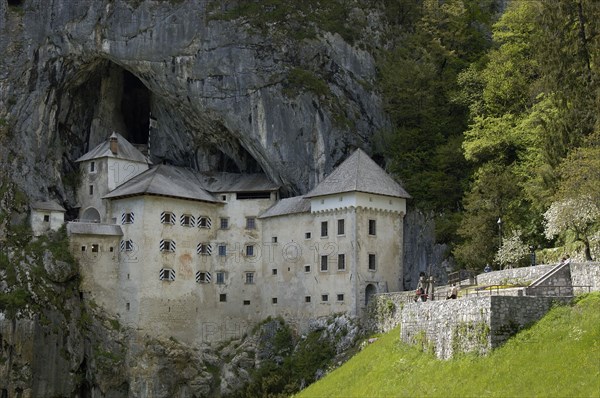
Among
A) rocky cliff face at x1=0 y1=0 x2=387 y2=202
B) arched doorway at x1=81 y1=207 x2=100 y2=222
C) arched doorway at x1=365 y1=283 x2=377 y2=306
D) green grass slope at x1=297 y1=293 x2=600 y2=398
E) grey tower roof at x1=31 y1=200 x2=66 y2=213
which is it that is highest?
rocky cliff face at x1=0 y1=0 x2=387 y2=202

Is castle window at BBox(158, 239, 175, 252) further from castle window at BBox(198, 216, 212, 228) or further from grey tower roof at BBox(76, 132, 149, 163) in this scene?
grey tower roof at BBox(76, 132, 149, 163)

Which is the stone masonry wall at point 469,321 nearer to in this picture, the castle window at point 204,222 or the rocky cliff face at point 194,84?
the rocky cliff face at point 194,84

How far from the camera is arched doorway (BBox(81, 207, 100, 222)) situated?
73562mm

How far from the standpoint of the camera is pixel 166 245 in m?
70.4

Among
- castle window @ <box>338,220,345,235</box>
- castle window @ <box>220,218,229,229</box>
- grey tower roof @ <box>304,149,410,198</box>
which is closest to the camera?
grey tower roof @ <box>304,149,410,198</box>

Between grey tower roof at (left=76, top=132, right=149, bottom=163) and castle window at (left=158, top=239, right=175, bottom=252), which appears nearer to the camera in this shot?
castle window at (left=158, top=239, right=175, bottom=252)

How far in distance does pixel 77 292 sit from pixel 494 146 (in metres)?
30.2

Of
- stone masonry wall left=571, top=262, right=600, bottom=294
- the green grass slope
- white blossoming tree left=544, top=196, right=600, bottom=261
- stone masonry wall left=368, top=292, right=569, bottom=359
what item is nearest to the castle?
white blossoming tree left=544, top=196, right=600, bottom=261

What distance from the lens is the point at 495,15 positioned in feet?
271

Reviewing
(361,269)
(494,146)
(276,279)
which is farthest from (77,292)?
→ (494,146)

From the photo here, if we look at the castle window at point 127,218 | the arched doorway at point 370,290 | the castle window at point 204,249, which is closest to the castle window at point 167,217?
the castle window at point 127,218

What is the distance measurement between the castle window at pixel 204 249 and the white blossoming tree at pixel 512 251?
71.1 ft

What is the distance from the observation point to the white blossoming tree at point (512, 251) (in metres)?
59.2

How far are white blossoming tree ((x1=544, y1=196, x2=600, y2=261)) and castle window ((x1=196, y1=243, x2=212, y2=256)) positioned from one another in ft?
84.3
